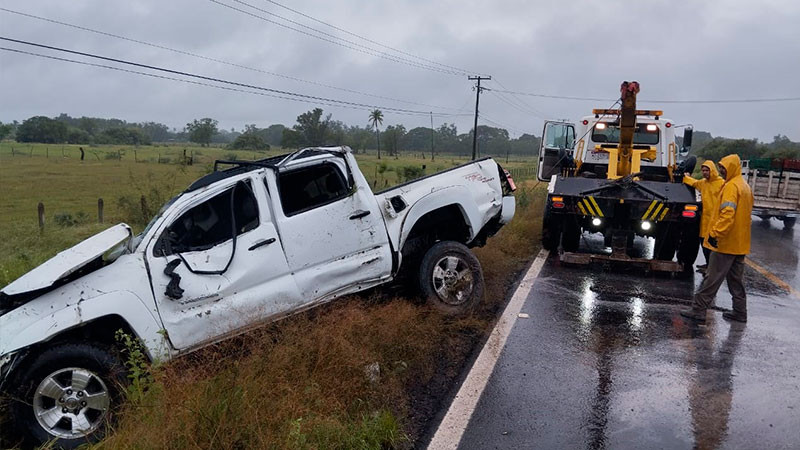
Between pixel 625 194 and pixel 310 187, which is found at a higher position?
pixel 310 187

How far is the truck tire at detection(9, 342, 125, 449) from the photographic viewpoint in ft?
12.4

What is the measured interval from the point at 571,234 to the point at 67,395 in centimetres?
790

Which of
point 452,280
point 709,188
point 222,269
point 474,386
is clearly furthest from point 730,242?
point 222,269

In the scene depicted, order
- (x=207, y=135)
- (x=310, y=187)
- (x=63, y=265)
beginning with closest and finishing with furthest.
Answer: (x=63, y=265), (x=310, y=187), (x=207, y=135)

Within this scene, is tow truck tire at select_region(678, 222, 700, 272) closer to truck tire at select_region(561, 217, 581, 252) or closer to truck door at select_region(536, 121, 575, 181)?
truck tire at select_region(561, 217, 581, 252)

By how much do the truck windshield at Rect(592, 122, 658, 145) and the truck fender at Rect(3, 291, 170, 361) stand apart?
9.81 meters

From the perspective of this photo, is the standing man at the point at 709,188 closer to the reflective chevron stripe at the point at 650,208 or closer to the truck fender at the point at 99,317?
the reflective chevron stripe at the point at 650,208

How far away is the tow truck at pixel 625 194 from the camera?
28.9ft

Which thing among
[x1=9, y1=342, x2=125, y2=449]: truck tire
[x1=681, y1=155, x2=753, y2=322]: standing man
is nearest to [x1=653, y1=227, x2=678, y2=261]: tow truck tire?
[x1=681, y1=155, x2=753, y2=322]: standing man

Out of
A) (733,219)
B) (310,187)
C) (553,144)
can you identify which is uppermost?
(553,144)

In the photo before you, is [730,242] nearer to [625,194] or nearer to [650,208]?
[650,208]

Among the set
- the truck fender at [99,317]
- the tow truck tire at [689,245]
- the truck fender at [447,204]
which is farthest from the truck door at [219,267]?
the tow truck tire at [689,245]

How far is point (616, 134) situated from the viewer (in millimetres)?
12117

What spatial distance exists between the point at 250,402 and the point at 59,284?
163cm
